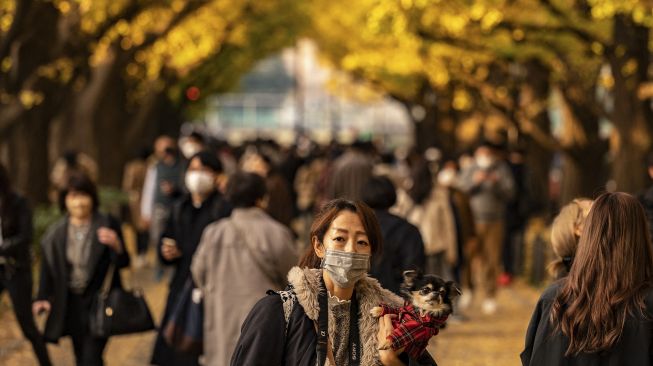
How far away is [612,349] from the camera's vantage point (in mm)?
5855

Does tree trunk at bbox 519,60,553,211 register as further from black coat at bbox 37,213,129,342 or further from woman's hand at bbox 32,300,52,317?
woman's hand at bbox 32,300,52,317

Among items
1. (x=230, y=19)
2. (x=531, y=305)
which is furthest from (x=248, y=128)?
(x=531, y=305)

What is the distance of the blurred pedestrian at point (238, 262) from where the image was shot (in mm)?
9117

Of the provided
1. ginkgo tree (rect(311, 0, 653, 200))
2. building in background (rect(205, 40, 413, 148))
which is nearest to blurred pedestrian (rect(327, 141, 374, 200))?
ginkgo tree (rect(311, 0, 653, 200))

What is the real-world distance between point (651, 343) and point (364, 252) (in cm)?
122

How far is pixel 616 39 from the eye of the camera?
65.0ft

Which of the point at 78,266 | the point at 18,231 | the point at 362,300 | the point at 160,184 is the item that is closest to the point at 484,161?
the point at 160,184

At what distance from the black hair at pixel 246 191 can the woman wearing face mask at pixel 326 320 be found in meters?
3.68

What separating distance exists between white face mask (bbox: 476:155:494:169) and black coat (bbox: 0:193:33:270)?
708 centimetres

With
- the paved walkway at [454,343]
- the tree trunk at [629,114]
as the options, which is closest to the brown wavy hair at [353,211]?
the paved walkway at [454,343]

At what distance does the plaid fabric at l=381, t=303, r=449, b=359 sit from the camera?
5.30 meters

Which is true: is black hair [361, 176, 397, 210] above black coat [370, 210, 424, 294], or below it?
above

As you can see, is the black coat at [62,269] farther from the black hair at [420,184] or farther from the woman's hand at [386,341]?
the black hair at [420,184]

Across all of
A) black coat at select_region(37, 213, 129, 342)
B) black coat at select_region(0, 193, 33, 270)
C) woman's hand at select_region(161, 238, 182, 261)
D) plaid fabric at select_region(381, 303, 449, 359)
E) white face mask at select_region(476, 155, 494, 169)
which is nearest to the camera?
plaid fabric at select_region(381, 303, 449, 359)
